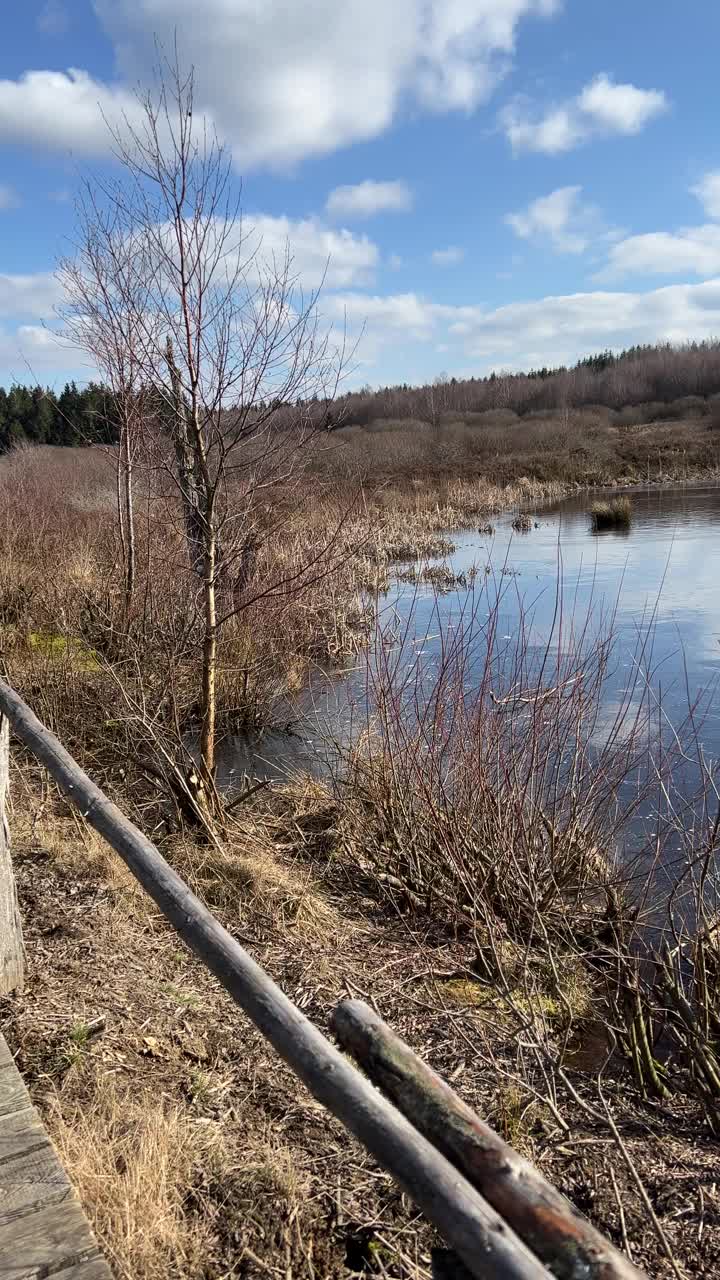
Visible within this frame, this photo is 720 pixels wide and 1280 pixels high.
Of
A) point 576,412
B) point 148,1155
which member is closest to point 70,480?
point 148,1155

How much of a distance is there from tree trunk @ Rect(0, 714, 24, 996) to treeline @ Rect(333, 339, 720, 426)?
67146mm

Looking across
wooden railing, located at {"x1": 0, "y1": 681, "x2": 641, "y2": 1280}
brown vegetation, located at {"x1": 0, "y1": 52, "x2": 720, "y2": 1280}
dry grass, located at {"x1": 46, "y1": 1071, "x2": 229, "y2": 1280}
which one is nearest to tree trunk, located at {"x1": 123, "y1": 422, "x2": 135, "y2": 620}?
brown vegetation, located at {"x1": 0, "y1": 52, "x2": 720, "y2": 1280}

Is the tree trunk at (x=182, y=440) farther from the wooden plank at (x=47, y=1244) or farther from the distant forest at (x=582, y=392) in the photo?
the distant forest at (x=582, y=392)

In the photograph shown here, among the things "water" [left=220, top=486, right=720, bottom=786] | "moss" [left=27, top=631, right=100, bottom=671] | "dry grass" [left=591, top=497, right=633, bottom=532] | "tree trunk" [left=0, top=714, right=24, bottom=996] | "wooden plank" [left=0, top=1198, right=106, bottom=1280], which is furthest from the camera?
"dry grass" [left=591, top=497, right=633, bottom=532]

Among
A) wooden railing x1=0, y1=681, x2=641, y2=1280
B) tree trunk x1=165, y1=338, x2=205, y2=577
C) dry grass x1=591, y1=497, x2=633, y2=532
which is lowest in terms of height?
dry grass x1=591, y1=497, x2=633, y2=532

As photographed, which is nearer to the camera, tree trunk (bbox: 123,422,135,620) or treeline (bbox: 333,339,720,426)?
tree trunk (bbox: 123,422,135,620)

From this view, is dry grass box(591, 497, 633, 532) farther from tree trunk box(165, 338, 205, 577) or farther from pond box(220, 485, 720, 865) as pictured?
tree trunk box(165, 338, 205, 577)

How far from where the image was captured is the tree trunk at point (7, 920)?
10.1ft

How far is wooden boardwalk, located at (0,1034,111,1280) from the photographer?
1.86m

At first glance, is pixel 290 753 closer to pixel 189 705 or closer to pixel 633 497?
pixel 189 705

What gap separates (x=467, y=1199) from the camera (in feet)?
3.89

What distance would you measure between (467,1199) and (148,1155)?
1.61 m

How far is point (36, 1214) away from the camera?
1994 millimetres

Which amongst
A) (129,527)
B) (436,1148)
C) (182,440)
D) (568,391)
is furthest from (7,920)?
(568,391)
